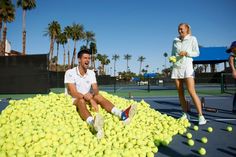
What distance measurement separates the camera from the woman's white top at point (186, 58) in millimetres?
5094

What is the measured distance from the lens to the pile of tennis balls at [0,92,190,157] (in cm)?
307

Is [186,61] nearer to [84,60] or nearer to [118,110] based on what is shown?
[118,110]

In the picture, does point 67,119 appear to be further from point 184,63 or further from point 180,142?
point 184,63

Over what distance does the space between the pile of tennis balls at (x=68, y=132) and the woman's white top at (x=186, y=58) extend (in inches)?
37.4

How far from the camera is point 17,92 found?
1641cm

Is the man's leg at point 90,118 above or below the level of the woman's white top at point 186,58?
below

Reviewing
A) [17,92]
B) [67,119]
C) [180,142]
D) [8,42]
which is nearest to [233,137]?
[180,142]

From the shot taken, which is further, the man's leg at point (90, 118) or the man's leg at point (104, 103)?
the man's leg at point (104, 103)

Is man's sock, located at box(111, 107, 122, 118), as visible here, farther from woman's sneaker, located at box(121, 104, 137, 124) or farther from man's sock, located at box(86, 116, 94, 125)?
man's sock, located at box(86, 116, 94, 125)

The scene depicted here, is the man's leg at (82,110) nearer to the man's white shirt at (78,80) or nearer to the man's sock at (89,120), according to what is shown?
the man's sock at (89,120)

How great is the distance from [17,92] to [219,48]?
16.5 meters

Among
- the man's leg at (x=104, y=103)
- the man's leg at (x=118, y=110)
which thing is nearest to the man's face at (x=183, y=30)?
the man's leg at (x=118, y=110)

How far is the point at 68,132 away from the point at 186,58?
9.37 ft

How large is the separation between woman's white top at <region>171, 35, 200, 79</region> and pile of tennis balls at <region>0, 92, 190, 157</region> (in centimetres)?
95
